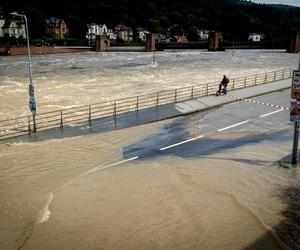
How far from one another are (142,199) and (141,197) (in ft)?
0.46

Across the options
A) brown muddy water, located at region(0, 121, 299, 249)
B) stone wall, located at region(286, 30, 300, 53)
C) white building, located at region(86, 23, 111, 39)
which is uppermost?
white building, located at region(86, 23, 111, 39)

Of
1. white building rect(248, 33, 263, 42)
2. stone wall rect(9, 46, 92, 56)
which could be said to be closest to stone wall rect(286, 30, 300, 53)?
stone wall rect(9, 46, 92, 56)

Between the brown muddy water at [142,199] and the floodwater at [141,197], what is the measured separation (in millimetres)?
24

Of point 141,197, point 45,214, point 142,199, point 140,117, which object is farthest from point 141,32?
point 45,214

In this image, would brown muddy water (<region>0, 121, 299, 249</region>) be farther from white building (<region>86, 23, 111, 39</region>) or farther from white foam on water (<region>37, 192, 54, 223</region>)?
white building (<region>86, 23, 111, 39</region>)

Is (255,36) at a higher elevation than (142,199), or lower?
higher

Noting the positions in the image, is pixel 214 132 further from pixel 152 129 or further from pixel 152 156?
pixel 152 156

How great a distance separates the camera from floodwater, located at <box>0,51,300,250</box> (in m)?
8.91

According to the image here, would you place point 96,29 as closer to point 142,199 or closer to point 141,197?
point 141,197

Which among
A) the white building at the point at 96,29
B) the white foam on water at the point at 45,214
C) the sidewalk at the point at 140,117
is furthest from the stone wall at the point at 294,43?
the white foam on water at the point at 45,214

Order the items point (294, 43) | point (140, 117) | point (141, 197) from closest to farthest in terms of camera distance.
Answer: point (141, 197)
point (140, 117)
point (294, 43)

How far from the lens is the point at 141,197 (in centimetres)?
1101

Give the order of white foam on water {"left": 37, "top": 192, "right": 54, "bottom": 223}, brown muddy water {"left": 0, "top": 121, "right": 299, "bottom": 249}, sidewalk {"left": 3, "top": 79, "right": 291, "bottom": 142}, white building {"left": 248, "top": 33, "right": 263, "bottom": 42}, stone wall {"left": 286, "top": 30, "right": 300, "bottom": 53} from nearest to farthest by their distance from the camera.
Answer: brown muddy water {"left": 0, "top": 121, "right": 299, "bottom": 249}
white foam on water {"left": 37, "top": 192, "right": 54, "bottom": 223}
sidewalk {"left": 3, "top": 79, "right": 291, "bottom": 142}
stone wall {"left": 286, "top": 30, "right": 300, "bottom": 53}
white building {"left": 248, "top": 33, "right": 263, "bottom": 42}

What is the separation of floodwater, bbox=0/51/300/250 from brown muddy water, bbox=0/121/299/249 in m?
0.02
